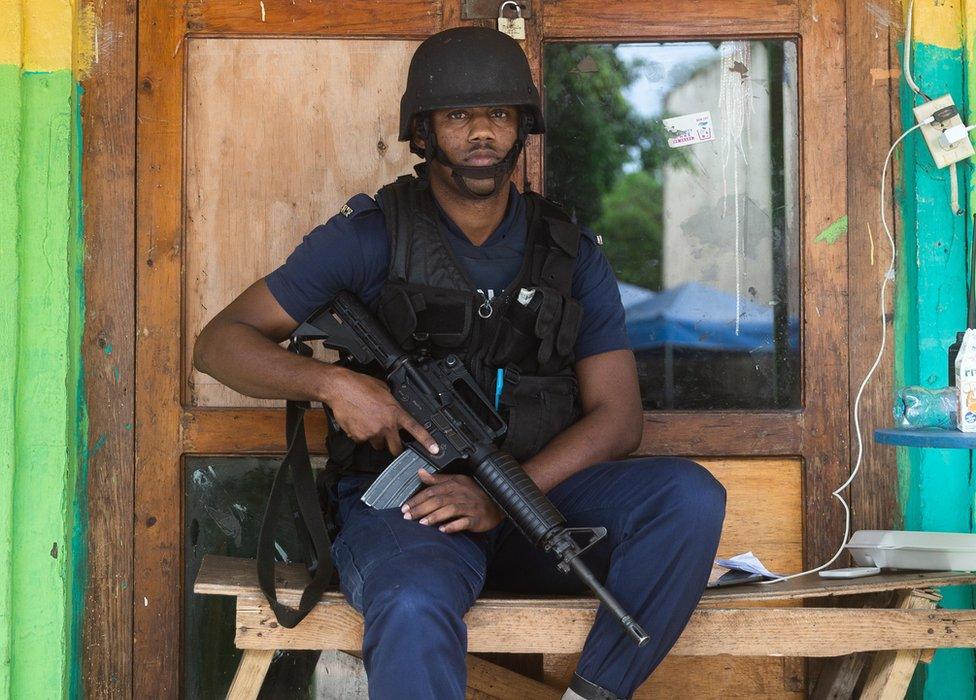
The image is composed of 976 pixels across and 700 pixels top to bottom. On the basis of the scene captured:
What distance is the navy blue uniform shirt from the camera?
2922mm

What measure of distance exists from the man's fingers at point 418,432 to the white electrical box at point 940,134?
1808mm

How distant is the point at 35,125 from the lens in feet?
10.9

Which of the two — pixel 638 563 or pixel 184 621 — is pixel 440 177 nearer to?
pixel 638 563

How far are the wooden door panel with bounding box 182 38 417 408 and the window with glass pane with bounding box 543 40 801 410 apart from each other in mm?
573

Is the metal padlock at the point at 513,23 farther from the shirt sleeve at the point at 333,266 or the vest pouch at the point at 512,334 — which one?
the vest pouch at the point at 512,334

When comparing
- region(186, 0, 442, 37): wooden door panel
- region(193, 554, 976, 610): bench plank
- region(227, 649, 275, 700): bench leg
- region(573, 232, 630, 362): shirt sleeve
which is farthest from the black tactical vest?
region(186, 0, 442, 37): wooden door panel

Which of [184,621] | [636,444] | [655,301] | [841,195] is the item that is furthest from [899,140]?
[184,621]

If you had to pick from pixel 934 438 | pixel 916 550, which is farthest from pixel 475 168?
pixel 916 550

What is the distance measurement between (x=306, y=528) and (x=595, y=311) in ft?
3.23

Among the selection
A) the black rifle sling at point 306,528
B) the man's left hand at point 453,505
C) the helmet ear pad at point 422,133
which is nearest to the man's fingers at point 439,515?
the man's left hand at point 453,505

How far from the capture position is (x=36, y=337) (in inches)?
129

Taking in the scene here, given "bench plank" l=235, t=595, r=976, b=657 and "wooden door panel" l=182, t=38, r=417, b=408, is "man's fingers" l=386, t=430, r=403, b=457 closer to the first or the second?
"bench plank" l=235, t=595, r=976, b=657

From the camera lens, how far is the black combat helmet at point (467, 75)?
2975mm

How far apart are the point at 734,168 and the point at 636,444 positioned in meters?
1.01
